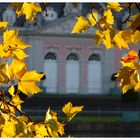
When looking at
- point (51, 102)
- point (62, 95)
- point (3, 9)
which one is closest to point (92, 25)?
point (51, 102)

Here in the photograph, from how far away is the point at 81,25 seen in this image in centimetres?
107

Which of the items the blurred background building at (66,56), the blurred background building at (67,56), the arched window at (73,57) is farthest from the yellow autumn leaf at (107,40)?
the arched window at (73,57)

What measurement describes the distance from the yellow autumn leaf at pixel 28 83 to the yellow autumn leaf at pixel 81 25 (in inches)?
4.3

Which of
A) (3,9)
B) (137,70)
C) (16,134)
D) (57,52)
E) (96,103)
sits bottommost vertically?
(16,134)

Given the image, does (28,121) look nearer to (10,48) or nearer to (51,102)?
(10,48)

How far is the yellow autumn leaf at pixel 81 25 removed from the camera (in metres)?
1.06

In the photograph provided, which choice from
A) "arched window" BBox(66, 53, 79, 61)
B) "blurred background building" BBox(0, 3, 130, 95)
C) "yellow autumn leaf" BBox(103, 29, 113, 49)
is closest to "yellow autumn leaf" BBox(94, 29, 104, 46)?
"yellow autumn leaf" BBox(103, 29, 113, 49)

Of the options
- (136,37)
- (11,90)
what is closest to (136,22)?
(136,37)

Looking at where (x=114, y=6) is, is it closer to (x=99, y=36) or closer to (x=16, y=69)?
(x=99, y=36)

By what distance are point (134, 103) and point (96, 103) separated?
1136mm

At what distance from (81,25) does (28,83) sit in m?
0.15

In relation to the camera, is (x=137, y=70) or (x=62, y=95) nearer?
(x=137, y=70)

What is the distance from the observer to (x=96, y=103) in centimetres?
1730

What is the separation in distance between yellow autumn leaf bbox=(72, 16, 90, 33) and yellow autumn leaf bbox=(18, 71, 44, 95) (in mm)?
110
